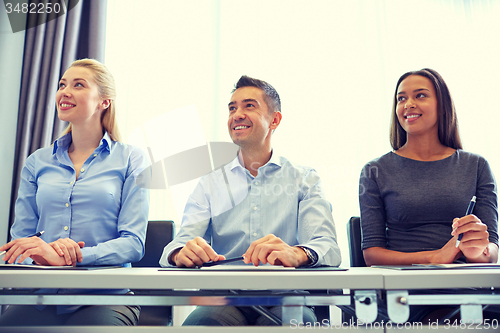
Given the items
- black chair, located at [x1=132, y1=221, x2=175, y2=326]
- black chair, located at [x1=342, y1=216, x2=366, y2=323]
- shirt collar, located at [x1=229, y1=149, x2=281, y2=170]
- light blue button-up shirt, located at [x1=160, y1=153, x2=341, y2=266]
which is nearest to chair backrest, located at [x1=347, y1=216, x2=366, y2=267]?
black chair, located at [x1=342, y1=216, x2=366, y2=323]

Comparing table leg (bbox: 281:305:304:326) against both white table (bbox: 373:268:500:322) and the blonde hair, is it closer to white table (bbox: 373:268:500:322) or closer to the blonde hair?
white table (bbox: 373:268:500:322)

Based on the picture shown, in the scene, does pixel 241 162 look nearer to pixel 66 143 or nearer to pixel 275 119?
pixel 275 119

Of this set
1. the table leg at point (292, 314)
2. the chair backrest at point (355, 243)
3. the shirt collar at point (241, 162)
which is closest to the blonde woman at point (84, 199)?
the shirt collar at point (241, 162)

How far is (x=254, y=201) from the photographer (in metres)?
1.35

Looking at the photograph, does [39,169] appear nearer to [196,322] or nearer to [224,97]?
[196,322]

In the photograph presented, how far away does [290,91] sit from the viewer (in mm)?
2289

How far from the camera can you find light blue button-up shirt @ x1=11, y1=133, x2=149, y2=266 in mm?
1253

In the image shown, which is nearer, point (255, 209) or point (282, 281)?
point (282, 281)

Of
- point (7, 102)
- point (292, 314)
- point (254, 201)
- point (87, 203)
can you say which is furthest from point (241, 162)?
point (7, 102)

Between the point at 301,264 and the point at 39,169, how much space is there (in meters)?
0.99

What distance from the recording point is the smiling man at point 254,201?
3.90 feet

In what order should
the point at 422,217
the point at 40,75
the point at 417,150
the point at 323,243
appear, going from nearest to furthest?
the point at 323,243 → the point at 422,217 → the point at 417,150 → the point at 40,75

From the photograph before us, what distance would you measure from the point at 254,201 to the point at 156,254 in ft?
1.24

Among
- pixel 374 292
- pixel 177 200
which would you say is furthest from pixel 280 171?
pixel 177 200
